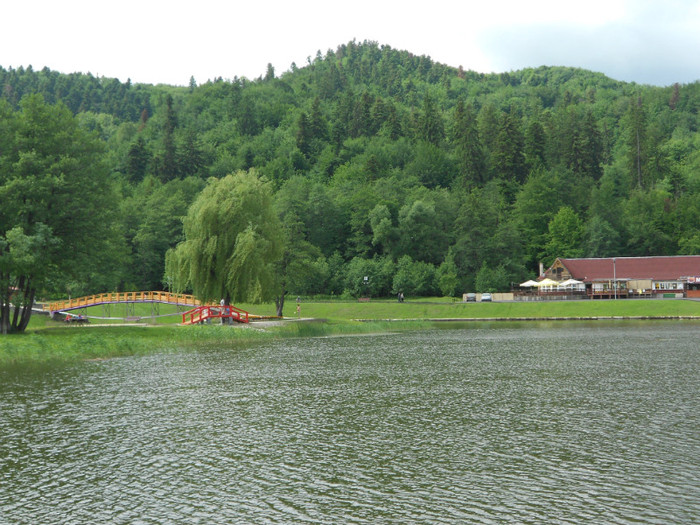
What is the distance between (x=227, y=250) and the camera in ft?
210

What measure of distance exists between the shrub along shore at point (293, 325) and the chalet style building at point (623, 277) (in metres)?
12.2

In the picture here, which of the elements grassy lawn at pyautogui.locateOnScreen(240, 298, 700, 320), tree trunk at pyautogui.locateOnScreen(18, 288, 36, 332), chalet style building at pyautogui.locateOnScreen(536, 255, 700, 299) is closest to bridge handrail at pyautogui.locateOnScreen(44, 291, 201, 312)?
grassy lawn at pyautogui.locateOnScreen(240, 298, 700, 320)

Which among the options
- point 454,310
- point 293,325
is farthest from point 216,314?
point 454,310

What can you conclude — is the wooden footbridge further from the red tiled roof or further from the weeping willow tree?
the red tiled roof

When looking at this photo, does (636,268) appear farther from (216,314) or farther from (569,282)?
(216,314)

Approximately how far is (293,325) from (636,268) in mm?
67677

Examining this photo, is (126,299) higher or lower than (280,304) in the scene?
higher

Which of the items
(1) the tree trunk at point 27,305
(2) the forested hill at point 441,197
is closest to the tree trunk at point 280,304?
(2) the forested hill at point 441,197

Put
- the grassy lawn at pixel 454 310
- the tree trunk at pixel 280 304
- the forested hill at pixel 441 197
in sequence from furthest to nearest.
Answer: the forested hill at pixel 441 197 < the grassy lawn at pixel 454 310 < the tree trunk at pixel 280 304

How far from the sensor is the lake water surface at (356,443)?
14.8 m

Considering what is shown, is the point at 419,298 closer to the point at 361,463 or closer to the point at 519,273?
the point at 519,273

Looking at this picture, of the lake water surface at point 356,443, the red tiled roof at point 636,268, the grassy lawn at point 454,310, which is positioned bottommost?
the lake water surface at point 356,443

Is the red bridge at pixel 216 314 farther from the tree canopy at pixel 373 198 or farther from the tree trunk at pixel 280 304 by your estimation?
the tree trunk at pixel 280 304

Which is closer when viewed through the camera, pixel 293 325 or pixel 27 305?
pixel 27 305
